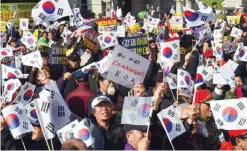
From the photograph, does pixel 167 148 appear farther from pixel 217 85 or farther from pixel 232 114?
pixel 217 85

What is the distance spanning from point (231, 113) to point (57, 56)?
17.6ft

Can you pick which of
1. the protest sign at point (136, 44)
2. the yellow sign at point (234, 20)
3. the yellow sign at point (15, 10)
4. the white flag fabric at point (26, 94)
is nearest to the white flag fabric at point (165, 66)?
the protest sign at point (136, 44)

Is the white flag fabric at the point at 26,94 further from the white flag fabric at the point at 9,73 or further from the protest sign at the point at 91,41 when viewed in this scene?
the protest sign at the point at 91,41

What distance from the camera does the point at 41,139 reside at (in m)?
6.13

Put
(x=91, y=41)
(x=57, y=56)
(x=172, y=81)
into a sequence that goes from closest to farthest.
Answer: (x=172, y=81) → (x=57, y=56) → (x=91, y=41)

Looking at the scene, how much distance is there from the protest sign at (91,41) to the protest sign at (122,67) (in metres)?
4.11

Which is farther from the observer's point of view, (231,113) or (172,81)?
(172,81)

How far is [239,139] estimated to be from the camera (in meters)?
5.80

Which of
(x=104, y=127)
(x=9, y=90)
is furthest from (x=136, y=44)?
(x=104, y=127)

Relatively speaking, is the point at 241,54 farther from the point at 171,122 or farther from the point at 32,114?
the point at 32,114

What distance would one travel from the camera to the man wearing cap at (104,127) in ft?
20.3

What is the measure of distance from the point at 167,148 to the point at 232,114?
710mm

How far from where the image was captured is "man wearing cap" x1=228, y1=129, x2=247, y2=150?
18.8 ft

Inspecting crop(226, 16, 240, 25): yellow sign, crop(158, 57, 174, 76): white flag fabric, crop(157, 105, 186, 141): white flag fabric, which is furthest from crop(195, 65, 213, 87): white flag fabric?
crop(226, 16, 240, 25): yellow sign
